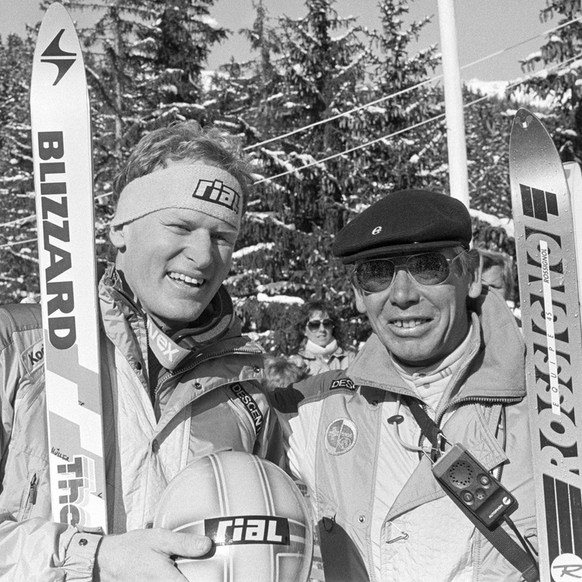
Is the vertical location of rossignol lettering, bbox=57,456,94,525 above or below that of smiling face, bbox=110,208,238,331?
below

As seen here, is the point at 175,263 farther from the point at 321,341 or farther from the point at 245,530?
the point at 321,341

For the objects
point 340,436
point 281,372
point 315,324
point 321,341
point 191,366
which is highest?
point 315,324

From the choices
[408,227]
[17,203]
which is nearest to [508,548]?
[408,227]

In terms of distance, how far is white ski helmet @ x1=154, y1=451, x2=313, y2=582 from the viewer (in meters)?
2.09

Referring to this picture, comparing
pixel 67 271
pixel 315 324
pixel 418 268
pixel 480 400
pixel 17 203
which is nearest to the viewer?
pixel 480 400

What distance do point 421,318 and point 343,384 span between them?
1.41 ft

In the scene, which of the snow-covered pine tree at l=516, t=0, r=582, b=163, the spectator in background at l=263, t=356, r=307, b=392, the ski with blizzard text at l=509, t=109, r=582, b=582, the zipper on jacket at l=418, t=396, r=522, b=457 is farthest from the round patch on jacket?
the snow-covered pine tree at l=516, t=0, r=582, b=163

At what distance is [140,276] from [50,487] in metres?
0.74

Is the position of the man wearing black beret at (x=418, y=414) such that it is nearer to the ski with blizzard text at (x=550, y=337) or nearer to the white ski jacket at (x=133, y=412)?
the ski with blizzard text at (x=550, y=337)

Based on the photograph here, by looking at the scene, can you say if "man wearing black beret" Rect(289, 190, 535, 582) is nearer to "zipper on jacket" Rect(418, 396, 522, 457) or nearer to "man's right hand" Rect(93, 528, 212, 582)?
"zipper on jacket" Rect(418, 396, 522, 457)

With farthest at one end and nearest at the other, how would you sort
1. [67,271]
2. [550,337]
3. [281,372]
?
[281,372] < [67,271] < [550,337]

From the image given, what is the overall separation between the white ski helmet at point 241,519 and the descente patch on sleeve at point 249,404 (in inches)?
17.2

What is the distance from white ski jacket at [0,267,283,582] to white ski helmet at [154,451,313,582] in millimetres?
265

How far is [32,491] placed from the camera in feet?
8.00
